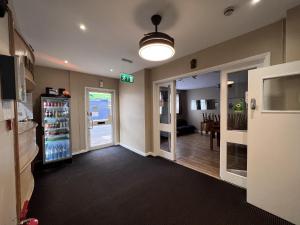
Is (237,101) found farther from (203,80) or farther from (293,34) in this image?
(203,80)

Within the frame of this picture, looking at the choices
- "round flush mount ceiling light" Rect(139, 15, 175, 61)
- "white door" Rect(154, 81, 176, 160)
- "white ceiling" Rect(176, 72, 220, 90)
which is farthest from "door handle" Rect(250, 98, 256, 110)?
"white ceiling" Rect(176, 72, 220, 90)

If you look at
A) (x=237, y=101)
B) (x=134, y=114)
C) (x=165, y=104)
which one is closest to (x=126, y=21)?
(x=237, y=101)

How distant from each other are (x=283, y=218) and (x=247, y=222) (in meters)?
0.47

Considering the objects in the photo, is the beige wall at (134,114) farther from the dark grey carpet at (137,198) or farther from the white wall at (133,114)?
the dark grey carpet at (137,198)

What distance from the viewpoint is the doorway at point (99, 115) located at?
14.9 ft

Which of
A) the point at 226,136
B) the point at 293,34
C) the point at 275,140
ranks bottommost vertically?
the point at 226,136

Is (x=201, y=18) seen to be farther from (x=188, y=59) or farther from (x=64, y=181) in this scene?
(x=64, y=181)

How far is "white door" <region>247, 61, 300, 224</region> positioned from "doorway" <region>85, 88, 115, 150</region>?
13.9ft

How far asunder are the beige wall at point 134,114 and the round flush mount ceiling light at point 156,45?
7.24ft

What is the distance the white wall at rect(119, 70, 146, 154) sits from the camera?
4.06m

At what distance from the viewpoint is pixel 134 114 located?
437 cm

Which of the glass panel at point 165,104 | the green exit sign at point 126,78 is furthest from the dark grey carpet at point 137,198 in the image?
the green exit sign at point 126,78

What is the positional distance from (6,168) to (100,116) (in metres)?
4.08

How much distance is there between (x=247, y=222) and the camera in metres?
1.69
